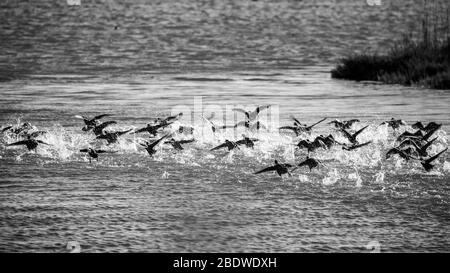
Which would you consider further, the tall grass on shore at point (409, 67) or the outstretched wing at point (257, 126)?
the tall grass on shore at point (409, 67)

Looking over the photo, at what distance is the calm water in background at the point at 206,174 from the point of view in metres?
8.62

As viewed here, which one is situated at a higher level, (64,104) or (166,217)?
(64,104)

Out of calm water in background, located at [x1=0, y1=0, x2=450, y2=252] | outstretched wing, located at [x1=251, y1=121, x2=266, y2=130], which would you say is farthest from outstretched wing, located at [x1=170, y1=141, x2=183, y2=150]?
outstretched wing, located at [x1=251, y1=121, x2=266, y2=130]

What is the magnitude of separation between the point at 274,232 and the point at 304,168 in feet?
11.3

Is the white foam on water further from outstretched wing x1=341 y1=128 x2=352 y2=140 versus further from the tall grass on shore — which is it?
the tall grass on shore

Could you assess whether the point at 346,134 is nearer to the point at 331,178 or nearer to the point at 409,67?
the point at 331,178

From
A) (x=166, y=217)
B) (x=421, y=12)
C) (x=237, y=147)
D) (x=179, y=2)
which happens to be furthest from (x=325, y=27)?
(x=166, y=217)

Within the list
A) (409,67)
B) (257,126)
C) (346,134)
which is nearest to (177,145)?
(257,126)

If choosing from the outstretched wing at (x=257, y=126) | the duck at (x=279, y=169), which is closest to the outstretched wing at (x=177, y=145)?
→ the outstretched wing at (x=257, y=126)

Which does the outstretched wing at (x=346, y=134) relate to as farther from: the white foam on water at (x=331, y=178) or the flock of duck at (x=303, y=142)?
the white foam on water at (x=331, y=178)

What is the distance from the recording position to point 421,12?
77.6 meters

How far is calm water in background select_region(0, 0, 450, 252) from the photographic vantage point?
28.3 feet

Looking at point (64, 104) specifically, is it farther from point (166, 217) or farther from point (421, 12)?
point (421, 12)

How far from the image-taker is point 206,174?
1171 cm
